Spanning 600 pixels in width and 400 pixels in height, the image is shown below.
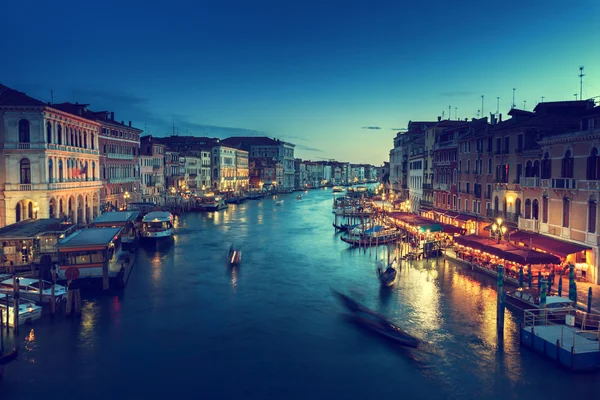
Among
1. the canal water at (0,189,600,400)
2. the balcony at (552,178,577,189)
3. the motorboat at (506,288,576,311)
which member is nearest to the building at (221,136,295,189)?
the canal water at (0,189,600,400)

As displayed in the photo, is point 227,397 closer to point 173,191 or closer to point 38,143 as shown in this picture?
point 38,143

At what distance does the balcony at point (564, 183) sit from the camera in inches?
828

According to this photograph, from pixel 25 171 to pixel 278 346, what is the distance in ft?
76.2

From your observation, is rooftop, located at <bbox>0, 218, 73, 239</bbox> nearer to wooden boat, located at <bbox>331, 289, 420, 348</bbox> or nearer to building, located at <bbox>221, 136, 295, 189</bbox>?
wooden boat, located at <bbox>331, 289, 420, 348</bbox>

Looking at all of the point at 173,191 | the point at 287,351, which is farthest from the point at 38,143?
the point at 173,191

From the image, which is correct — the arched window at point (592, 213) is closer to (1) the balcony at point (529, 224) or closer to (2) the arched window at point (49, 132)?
(1) the balcony at point (529, 224)

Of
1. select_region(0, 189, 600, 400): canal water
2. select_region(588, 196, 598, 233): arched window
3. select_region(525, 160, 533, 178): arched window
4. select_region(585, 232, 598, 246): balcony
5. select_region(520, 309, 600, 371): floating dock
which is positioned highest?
select_region(525, 160, 533, 178): arched window

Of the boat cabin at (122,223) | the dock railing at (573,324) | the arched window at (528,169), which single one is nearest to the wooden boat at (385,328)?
the dock railing at (573,324)

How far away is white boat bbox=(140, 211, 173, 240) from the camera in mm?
37656

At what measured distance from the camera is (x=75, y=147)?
36094 mm

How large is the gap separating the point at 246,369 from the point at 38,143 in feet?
77.8

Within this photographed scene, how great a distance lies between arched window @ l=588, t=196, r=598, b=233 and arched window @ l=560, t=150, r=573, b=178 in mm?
1792

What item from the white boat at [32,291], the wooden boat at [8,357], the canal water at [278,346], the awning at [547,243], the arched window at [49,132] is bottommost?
the canal water at [278,346]

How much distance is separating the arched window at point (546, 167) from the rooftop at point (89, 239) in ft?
70.7
